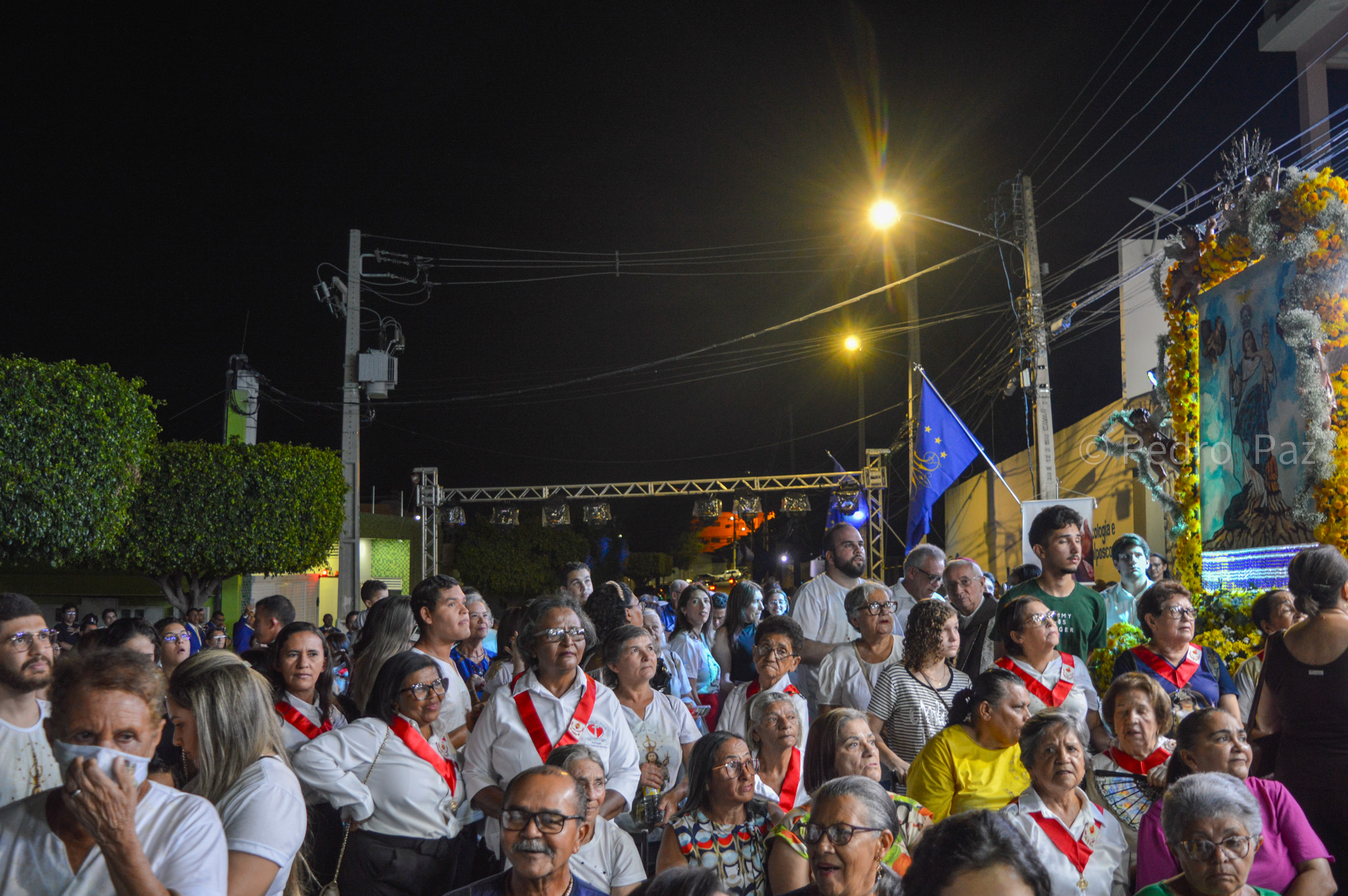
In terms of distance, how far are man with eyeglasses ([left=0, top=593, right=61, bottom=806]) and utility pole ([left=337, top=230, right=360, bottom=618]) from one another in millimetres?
13823

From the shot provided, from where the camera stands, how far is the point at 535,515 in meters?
53.1


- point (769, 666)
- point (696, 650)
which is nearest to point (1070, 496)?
point (696, 650)

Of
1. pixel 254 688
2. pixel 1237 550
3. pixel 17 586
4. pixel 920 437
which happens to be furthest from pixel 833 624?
pixel 17 586

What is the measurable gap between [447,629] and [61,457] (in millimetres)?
13366

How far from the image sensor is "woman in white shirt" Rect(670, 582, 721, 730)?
26.5ft

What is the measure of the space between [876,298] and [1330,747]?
22179mm

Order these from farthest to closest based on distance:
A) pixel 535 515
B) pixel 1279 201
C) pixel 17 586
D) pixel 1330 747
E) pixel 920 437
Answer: pixel 535 515
pixel 17 586
pixel 920 437
pixel 1279 201
pixel 1330 747

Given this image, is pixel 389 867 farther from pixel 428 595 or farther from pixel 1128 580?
pixel 1128 580

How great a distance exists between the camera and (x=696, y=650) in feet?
27.0

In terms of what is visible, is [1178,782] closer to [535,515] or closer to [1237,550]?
[1237,550]

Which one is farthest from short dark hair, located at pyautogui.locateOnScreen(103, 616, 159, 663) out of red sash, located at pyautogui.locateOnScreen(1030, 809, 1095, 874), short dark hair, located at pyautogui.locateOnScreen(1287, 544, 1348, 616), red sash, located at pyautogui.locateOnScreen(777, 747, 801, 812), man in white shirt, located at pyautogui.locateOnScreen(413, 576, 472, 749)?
short dark hair, located at pyautogui.locateOnScreen(1287, 544, 1348, 616)

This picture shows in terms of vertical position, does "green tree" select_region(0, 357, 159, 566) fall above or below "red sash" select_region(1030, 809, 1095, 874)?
above

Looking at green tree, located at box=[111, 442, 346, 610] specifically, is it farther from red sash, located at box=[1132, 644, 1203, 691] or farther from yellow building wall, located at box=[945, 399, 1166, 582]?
red sash, located at box=[1132, 644, 1203, 691]

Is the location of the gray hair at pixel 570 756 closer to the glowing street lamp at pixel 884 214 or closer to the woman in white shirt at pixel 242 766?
the woman in white shirt at pixel 242 766
